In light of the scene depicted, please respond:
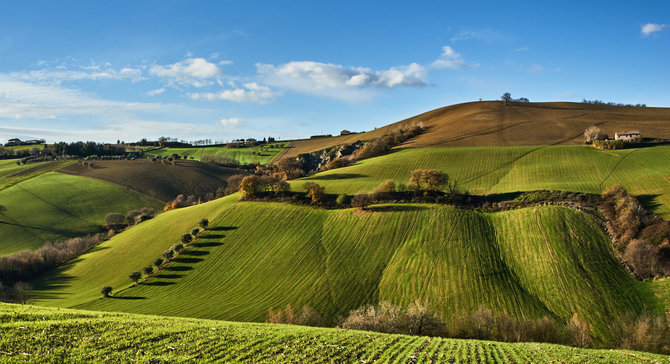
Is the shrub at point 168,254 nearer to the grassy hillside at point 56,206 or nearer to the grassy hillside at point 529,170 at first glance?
the grassy hillside at point 529,170

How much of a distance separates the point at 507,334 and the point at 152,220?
3601 inches

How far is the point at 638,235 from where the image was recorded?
204 ft

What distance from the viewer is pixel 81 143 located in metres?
199

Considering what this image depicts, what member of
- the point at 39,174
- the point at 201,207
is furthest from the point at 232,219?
the point at 39,174

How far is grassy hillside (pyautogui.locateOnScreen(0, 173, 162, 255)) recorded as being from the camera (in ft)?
332

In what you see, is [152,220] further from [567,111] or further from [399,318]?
[567,111]

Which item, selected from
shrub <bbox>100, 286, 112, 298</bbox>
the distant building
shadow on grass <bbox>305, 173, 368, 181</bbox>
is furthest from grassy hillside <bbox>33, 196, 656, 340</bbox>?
the distant building

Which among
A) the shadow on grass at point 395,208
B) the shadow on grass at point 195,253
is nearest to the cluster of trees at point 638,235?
the shadow on grass at point 395,208

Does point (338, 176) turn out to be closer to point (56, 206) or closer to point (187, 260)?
point (187, 260)

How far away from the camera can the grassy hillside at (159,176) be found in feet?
469

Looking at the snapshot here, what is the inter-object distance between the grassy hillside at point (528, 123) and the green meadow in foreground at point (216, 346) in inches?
4375

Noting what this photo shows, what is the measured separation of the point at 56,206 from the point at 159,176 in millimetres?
40740

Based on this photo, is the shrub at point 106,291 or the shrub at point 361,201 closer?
the shrub at point 106,291

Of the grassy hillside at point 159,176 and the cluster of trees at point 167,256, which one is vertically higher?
the grassy hillside at point 159,176
